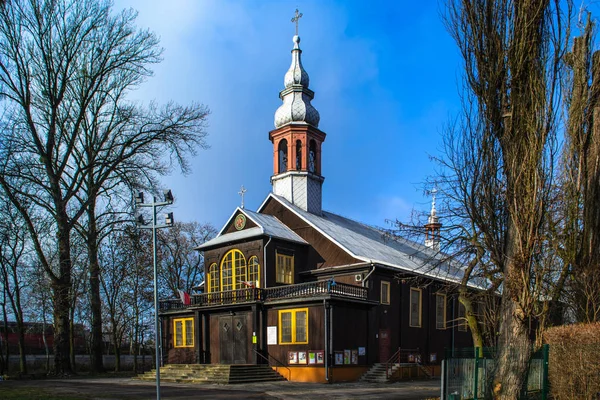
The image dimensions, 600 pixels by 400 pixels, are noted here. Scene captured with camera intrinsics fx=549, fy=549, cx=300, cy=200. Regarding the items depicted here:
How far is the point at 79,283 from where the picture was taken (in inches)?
1107

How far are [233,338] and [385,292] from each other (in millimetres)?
7922

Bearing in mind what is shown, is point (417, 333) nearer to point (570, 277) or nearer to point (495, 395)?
point (570, 277)

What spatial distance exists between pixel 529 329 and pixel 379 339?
15.8 metres

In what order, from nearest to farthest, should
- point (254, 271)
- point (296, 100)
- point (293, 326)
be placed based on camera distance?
point (293, 326)
point (254, 271)
point (296, 100)

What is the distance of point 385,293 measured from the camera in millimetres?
27812

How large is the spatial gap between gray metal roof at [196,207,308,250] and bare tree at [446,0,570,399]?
53.0 feet

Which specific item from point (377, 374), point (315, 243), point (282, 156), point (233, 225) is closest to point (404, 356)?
point (377, 374)

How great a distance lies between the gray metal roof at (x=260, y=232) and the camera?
27.4 metres

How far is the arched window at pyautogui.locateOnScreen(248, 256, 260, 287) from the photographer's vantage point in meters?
27.4

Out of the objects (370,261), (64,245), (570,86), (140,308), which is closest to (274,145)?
(370,261)

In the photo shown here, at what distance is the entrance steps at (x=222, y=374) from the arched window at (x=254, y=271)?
4195 mm

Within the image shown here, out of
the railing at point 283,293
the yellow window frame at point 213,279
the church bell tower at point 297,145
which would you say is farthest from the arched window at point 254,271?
the church bell tower at point 297,145

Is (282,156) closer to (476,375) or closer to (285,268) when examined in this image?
(285,268)

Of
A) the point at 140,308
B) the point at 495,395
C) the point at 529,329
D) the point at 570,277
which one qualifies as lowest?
the point at 140,308
